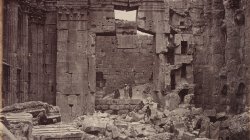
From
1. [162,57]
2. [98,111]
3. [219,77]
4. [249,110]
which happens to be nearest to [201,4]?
[162,57]

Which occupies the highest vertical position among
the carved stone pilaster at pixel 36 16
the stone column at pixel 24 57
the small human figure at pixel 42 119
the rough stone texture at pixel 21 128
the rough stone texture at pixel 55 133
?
the carved stone pilaster at pixel 36 16

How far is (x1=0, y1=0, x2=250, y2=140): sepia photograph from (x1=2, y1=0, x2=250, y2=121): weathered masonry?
48mm

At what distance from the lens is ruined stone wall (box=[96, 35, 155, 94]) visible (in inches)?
1184

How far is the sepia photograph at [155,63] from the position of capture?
19469 mm

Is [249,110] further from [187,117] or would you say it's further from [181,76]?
[181,76]

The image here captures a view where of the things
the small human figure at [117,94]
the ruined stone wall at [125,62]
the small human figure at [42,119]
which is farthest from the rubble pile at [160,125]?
the ruined stone wall at [125,62]

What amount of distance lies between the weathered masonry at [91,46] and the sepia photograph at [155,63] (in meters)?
0.05

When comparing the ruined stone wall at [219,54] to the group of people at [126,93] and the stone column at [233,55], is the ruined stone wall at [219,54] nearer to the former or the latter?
the stone column at [233,55]

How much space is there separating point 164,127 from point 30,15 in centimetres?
882

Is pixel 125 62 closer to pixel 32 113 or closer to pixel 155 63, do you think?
pixel 155 63

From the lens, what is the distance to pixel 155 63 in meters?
24.6

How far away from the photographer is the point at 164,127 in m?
20.0

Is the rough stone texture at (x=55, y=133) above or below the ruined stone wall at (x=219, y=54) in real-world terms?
below

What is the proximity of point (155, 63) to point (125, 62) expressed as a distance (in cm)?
587
